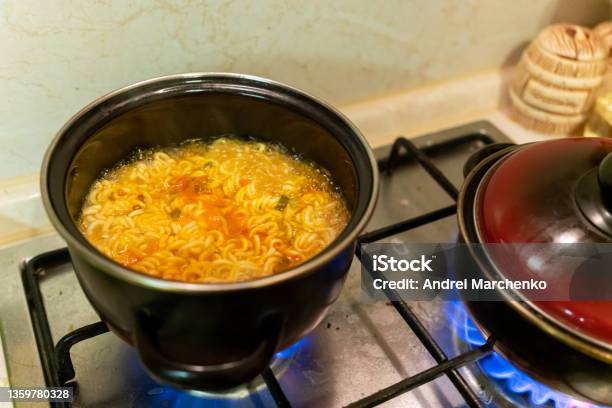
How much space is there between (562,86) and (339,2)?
0.65m

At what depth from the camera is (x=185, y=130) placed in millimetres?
1141

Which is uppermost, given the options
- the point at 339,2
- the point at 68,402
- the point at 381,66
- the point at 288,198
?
the point at 339,2

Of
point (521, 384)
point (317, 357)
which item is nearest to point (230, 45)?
point (317, 357)

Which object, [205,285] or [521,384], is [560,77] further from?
[205,285]

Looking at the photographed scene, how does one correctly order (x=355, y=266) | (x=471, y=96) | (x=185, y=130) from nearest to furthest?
(x=185, y=130)
(x=355, y=266)
(x=471, y=96)

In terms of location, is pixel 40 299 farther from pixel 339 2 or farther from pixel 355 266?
pixel 339 2

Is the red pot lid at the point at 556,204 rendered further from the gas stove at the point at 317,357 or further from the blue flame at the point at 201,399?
the blue flame at the point at 201,399

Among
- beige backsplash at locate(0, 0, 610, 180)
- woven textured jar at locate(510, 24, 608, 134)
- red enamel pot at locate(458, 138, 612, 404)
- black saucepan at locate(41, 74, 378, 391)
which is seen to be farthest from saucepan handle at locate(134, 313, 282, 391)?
woven textured jar at locate(510, 24, 608, 134)

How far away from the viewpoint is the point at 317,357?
1085 millimetres

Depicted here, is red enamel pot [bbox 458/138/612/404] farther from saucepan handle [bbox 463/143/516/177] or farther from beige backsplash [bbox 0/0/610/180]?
beige backsplash [bbox 0/0/610/180]

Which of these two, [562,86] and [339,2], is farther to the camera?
[562,86]

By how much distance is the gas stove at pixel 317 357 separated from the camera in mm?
996

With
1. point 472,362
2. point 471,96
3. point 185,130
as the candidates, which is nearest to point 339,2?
point 185,130

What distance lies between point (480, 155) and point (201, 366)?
28.0 inches
